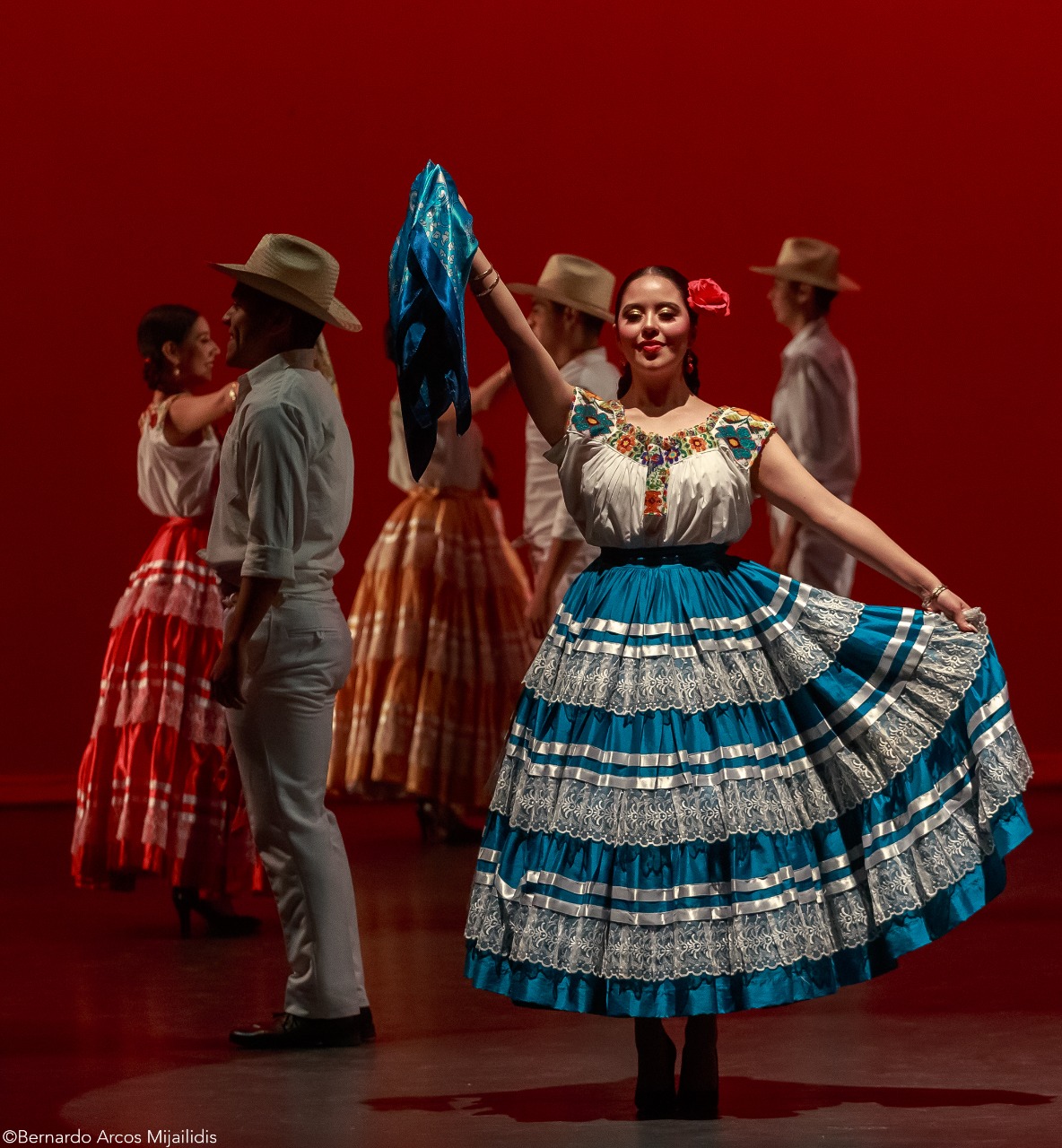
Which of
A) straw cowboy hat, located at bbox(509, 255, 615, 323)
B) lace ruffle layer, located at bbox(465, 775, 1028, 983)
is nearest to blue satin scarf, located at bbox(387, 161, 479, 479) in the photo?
lace ruffle layer, located at bbox(465, 775, 1028, 983)

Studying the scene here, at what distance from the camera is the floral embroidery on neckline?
131 inches

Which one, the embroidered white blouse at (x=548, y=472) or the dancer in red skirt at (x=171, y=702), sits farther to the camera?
the embroidered white blouse at (x=548, y=472)

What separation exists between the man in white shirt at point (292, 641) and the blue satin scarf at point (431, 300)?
15.6 inches

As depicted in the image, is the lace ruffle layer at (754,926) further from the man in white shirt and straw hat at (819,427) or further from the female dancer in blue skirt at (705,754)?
the man in white shirt and straw hat at (819,427)

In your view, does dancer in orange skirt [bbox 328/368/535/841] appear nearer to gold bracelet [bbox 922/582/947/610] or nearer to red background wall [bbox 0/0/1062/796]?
red background wall [bbox 0/0/1062/796]

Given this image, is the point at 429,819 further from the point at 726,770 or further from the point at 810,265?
the point at 726,770

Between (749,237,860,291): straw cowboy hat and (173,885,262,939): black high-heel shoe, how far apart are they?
278 cm

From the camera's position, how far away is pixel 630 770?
10.4ft

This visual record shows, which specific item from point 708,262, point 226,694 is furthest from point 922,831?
point 708,262

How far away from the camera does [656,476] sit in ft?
10.9

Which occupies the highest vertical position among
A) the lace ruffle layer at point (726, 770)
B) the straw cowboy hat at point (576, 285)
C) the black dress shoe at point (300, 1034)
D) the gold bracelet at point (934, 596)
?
the straw cowboy hat at point (576, 285)

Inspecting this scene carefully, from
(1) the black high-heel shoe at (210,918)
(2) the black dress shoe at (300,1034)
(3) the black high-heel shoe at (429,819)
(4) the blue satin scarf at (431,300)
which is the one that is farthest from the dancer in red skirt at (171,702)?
(4) the blue satin scarf at (431,300)

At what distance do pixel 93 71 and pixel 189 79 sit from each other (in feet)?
1.00

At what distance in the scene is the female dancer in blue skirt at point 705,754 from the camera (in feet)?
10.3
